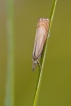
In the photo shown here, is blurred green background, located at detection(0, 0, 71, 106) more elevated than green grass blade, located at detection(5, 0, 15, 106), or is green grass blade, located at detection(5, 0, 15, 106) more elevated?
green grass blade, located at detection(5, 0, 15, 106)

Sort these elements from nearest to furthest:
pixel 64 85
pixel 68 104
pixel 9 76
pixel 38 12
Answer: pixel 9 76 < pixel 68 104 < pixel 64 85 < pixel 38 12

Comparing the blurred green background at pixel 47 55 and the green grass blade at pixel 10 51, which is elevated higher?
the green grass blade at pixel 10 51

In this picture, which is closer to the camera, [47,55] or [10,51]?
[10,51]

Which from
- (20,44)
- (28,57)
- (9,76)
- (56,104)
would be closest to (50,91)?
(56,104)

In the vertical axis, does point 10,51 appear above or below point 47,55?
above

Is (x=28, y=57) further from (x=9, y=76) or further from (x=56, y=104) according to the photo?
(x=9, y=76)

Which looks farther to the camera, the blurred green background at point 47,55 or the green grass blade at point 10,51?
the blurred green background at point 47,55

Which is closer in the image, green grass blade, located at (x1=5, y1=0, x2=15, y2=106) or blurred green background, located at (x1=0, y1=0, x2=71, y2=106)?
green grass blade, located at (x1=5, y1=0, x2=15, y2=106)

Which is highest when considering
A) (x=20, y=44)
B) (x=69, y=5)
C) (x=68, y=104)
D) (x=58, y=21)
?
(x=69, y=5)
